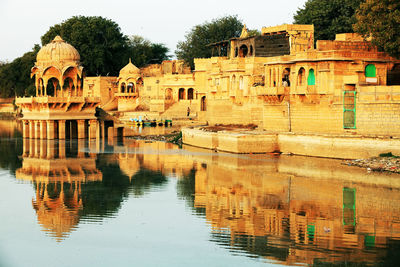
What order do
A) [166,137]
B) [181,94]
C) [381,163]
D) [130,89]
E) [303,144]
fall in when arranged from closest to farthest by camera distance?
[381,163] → [303,144] → [166,137] → [181,94] → [130,89]

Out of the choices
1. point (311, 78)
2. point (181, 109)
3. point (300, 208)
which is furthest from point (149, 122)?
point (300, 208)

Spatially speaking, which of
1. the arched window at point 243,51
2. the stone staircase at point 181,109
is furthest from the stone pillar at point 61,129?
the stone staircase at point 181,109

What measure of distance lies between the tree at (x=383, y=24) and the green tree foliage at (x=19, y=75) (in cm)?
4695

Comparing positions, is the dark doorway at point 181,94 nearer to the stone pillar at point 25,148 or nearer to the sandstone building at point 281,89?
the sandstone building at point 281,89

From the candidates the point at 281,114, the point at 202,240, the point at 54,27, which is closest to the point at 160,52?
the point at 54,27

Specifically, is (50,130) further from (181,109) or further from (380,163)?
(380,163)

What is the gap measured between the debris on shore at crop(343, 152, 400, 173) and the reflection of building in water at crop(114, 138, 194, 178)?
6.16 metres

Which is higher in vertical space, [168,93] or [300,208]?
[168,93]

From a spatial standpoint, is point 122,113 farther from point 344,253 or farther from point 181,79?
point 344,253

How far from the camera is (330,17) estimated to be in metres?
45.7

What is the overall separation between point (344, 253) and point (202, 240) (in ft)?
9.83

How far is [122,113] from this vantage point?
56031 mm

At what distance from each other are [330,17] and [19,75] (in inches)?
1570

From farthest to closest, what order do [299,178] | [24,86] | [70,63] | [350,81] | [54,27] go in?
1. [24,86]
2. [54,27]
3. [70,63]
4. [350,81]
5. [299,178]
